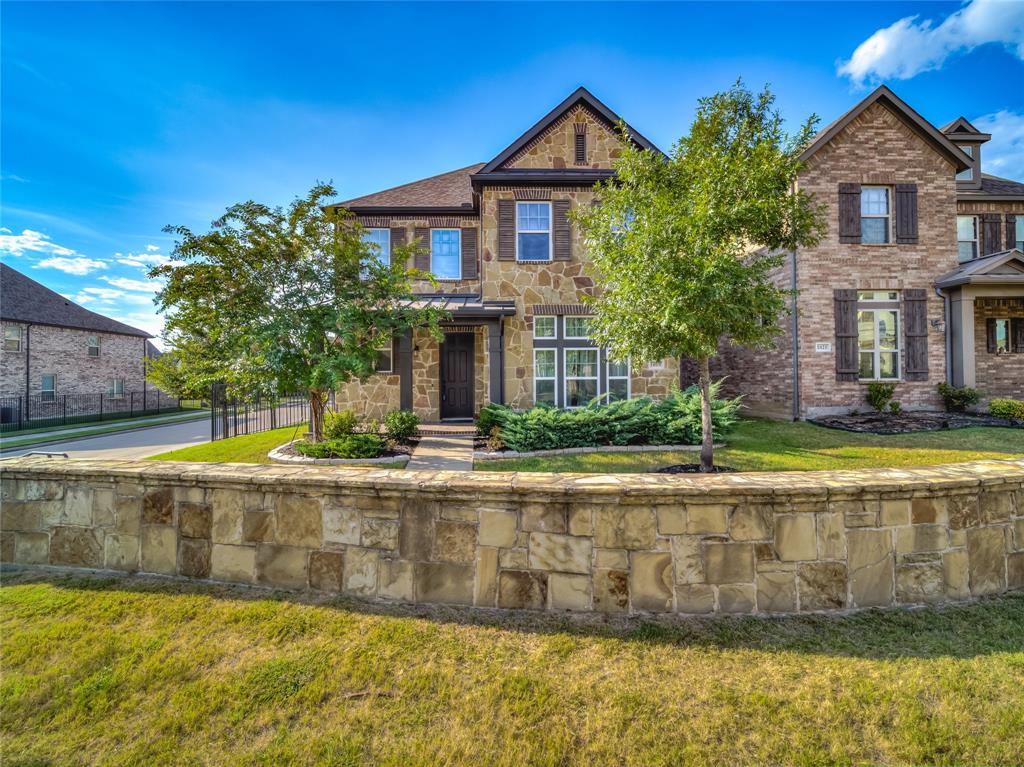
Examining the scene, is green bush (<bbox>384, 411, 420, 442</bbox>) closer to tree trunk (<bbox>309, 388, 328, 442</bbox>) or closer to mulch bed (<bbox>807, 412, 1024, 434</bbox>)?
tree trunk (<bbox>309, 388, 328, 442</bbox>)

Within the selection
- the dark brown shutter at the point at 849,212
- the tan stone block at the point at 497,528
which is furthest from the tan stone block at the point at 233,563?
the dark brown shutter at the point at 849,212

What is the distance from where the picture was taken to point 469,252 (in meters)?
13.2

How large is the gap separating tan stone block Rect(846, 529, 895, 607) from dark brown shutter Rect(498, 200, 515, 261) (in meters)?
10.6

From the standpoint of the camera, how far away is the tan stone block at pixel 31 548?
3.67 meters

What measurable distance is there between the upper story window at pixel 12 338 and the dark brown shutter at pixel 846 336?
33.6 metres

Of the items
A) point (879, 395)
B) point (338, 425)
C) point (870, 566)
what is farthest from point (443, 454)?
point (879, 395)

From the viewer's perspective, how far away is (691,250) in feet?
21.2

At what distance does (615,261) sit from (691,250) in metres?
1.21

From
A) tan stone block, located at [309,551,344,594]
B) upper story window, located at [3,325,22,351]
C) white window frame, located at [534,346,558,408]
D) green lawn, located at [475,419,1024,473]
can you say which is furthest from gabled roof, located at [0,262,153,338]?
tan stone block, located at [309,551,344,594]

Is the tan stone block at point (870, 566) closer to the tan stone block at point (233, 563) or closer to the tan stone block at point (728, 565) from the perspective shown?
the tan stone block at point (728, 565)

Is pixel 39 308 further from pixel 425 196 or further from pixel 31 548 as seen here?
pixel 31 548

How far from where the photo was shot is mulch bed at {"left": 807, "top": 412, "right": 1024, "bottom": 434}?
1062 centimetres

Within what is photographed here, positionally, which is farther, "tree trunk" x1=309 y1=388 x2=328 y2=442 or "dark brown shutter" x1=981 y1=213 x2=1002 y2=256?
"dark brown shutter" x1=981 y1=213 x2=1002 y2=256

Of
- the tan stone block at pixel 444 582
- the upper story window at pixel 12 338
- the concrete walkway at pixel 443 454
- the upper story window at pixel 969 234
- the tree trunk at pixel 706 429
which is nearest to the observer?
the tan stone block at pixel 444 582
